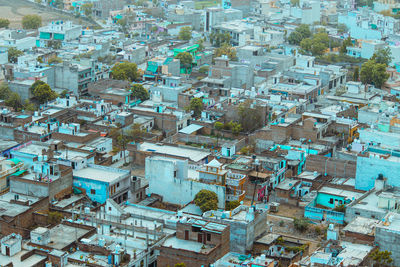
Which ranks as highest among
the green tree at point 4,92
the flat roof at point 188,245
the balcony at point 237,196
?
the green tree at point 4,92

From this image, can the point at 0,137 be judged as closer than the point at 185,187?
No

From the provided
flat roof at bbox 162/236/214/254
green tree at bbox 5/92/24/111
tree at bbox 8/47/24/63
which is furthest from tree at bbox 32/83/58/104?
flat roof at bbox 162/236/214/254

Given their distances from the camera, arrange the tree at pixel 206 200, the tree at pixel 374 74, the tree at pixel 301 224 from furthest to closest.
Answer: the tree at pixel 374 74 → the tree at pixel 301 224 → the tree at pixel 206 200

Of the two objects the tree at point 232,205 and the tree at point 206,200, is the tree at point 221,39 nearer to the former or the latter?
the tree at point 232,205

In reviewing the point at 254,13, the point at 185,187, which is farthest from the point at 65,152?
the point at 254,13

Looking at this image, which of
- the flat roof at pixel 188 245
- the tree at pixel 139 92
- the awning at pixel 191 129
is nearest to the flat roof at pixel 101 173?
the flat roof at pixel 188 245

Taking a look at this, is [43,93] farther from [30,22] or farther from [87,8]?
[87,8]

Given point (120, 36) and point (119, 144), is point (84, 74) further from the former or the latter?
point (120, 36)
